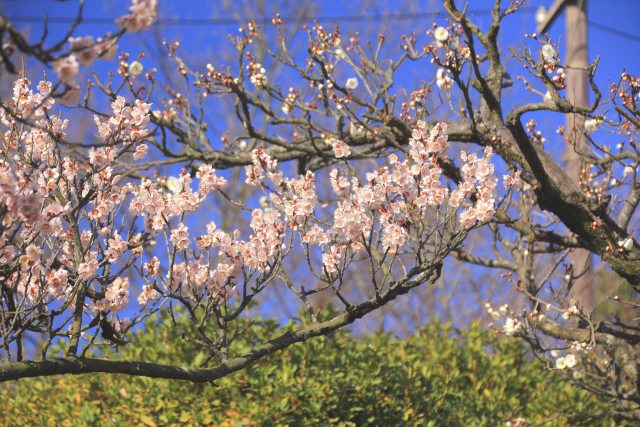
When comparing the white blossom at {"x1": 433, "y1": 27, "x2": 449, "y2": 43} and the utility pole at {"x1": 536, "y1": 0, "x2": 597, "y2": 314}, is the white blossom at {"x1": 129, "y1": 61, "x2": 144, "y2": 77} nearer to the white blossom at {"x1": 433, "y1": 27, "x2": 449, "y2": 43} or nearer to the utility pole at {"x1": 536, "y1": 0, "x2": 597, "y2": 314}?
the white blossom at {"x1": 433, "y1": 27, "x2": 449, "y2": 43}

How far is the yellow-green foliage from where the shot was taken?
5129mm

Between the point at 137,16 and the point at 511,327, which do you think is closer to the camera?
the point at 137,16

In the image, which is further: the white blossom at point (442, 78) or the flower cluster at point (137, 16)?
the white blossom at point (442, 78)

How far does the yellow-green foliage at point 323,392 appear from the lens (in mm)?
5129

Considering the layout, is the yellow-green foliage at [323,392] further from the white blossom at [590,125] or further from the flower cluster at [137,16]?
the flower cluster at [137,16]

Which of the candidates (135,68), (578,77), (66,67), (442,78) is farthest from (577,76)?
(66,67)

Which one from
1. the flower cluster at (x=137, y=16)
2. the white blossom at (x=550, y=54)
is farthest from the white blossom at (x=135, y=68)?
the flower cluster at (x=137, y=16)

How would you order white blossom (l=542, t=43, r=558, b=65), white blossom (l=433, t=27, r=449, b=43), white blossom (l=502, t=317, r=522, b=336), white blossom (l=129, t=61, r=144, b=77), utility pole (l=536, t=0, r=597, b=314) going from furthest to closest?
utility pole (l=536, t=0, r=597, b=314), white blossom (l=502, t=317, r=522, b=336), white blossom (l=129, t=61, r=144, b=77), white blossom (l=433, t=27, r=449, b=43), white blossom (l=542, t=43, r=558, b=65)

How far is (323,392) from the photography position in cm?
525

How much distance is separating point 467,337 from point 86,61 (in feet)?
18.7

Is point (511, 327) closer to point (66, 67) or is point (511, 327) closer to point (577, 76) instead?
point (577, 76)

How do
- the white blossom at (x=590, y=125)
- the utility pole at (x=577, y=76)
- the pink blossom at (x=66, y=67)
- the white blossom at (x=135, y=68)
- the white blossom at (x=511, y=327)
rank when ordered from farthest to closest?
the utility pole at (x=577, y=76) → the white blossom at (x=511, y=327) → the white blossom at (x=590, y=125) → the white blossom at (x=135, y=68) → the pink blossom at (x=66, y=67)

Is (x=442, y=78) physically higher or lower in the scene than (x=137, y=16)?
higher

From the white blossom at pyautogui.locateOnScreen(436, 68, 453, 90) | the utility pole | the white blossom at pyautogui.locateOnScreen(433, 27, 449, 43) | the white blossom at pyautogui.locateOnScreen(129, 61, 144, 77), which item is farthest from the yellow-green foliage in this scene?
the white blossom at pyautogui.locateOnScreen(433, 27, 449, 43)
